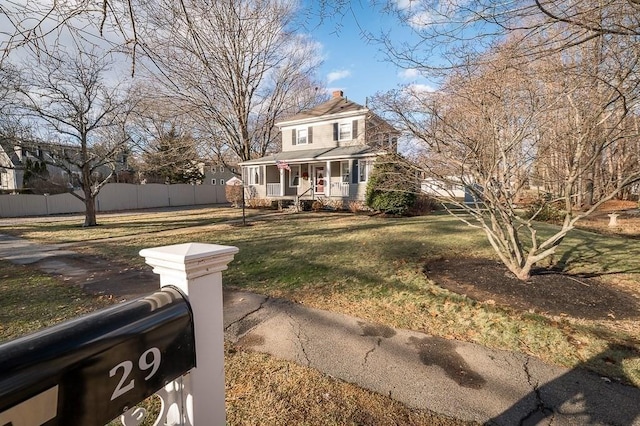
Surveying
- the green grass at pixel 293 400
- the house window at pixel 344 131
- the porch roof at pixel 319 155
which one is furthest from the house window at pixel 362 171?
the green grass at pixel 293 400

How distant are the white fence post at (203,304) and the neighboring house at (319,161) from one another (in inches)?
635

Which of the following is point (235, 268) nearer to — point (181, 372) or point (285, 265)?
point (285, 265)

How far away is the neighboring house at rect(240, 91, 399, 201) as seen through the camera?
1845 centimetres

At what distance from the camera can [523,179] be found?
536 centimetres

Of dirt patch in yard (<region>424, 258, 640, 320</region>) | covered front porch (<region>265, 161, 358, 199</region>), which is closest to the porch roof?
covered front porch (<region>265, 161, 358, 199</region>)

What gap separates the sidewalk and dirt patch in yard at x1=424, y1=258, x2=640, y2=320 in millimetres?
1529

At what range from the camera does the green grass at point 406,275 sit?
331cm

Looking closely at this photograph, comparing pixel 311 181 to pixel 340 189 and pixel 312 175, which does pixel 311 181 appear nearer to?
pixel 312 175

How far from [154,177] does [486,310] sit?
1407 inches

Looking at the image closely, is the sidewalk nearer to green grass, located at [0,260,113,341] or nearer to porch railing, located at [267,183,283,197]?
green grass, located at [0,260,113,341]

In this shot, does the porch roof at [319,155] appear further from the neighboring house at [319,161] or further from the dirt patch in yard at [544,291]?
the dirt patch in yard at [544,291]

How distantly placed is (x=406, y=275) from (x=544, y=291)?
1987 mm

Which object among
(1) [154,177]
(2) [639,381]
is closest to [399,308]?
(2) [639,381]

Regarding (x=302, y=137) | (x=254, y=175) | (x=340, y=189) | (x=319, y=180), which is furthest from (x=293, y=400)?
(x=254, y=175)
